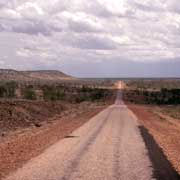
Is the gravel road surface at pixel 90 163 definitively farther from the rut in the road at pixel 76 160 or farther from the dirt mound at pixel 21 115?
the dirt mound at pixel 21 115

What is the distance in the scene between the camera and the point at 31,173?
47.2ft

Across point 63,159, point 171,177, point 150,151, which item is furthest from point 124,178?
point 150,151

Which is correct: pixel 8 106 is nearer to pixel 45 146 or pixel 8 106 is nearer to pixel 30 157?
pixel 45 146

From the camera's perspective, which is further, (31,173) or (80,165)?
(80,165)

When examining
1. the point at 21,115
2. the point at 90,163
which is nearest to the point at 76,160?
the point at 90,163

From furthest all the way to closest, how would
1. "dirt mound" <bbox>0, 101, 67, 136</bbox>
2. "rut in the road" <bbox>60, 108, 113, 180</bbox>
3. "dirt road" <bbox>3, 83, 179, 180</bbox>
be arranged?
1. "dirt mound" <bbox>0, 101, 67, 136</bbox>
2. "rut in the road" <bbox>60, 108, 113, 180</bbox>
3. "dirt road" <bbox>3, 83, 179, 180</bbox>

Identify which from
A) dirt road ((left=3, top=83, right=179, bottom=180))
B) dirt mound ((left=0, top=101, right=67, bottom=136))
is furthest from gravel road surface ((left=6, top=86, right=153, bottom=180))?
dirt mound ((left=0, top=101, right=67, bottom=136))

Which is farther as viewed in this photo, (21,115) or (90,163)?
(21,115)

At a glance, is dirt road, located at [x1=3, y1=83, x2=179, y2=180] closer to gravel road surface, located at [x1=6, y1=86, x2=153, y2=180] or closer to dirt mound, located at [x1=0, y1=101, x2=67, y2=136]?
gravel road surface, located at [x1=6, y1=86, x2=153, y2=180]

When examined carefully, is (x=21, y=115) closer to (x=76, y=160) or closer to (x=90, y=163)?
(x=76, y=160)

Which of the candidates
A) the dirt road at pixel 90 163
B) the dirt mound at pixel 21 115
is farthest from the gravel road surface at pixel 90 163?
the dirt mound at pixel 21 115

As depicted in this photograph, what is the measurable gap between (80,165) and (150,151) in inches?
217

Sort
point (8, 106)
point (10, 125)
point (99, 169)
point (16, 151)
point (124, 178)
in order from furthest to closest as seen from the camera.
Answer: point (8, 106) → point (10, 125) → point (16, 151) → point (99, 169) → point (124, 178)

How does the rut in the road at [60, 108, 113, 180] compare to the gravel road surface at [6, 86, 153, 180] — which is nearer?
the gravel road surface at [6, 86, 153, 180]
